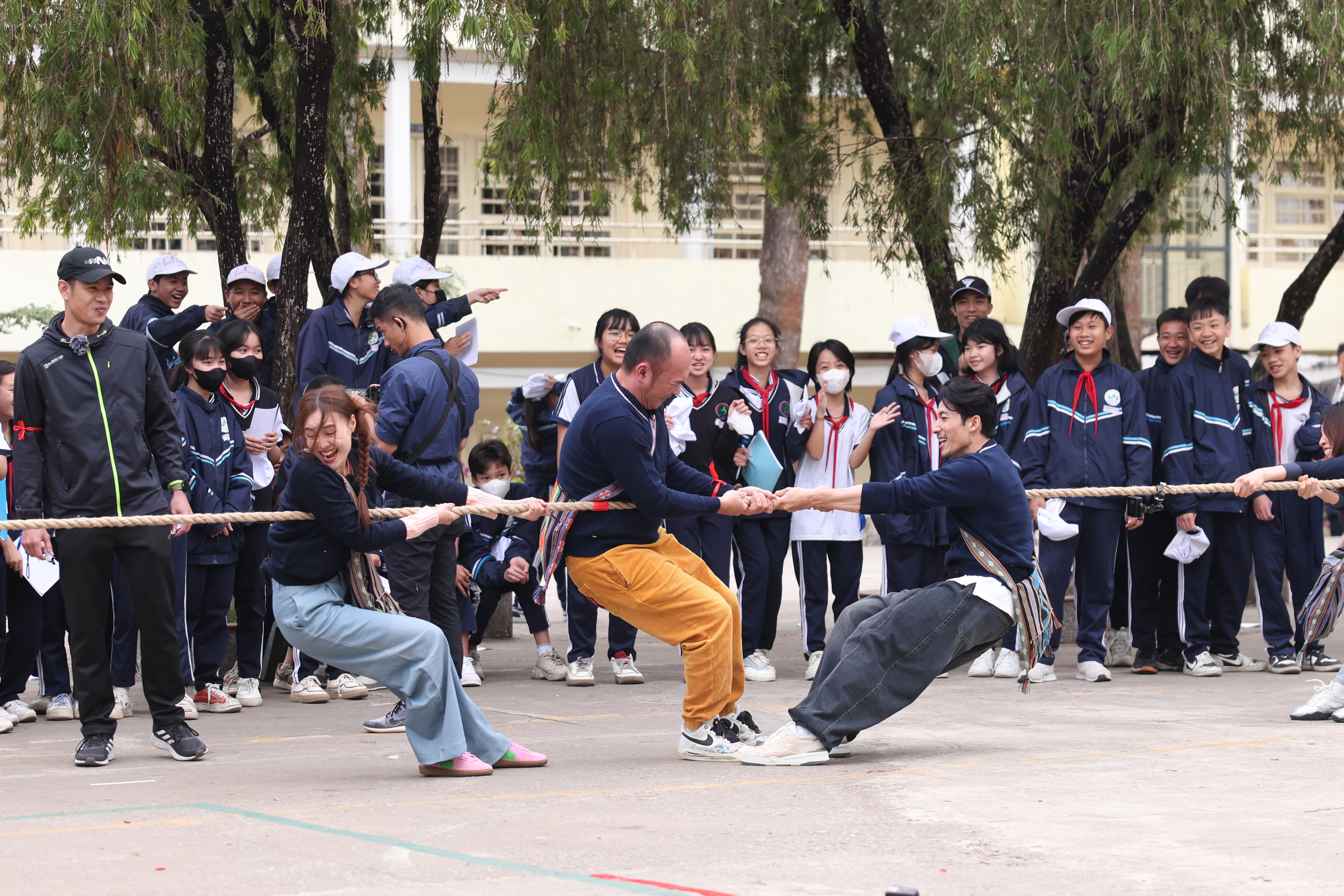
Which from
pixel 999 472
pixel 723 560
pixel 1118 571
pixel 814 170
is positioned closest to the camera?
pixel 999 472

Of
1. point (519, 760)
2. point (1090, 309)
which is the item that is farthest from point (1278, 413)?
point (519, 760)

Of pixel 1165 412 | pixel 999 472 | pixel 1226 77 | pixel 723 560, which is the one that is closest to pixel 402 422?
pixel 723 560

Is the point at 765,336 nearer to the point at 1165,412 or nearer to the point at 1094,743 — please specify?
the point at 1165,412

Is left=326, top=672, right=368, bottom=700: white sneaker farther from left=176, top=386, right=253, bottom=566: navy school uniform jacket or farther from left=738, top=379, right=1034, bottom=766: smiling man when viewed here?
left=738, top=379, right=1034, bottom=766: smiling man

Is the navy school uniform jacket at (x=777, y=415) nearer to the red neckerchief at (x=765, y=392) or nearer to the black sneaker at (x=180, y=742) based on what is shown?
the red neckerchief at (x=765, y=392)

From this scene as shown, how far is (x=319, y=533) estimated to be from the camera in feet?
20.0

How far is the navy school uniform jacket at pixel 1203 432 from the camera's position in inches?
355

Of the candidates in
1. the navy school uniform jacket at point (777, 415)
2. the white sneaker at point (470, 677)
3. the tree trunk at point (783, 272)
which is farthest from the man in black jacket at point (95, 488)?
the tree trunk at point (783, 272)

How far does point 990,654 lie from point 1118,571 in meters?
0.97

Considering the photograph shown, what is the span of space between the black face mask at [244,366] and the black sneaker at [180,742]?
7.41 feet

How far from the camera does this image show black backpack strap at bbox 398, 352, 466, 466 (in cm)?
776

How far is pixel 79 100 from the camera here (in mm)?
9461

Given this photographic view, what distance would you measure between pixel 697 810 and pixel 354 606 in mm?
1731

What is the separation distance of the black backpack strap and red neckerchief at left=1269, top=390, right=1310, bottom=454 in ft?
16.2
